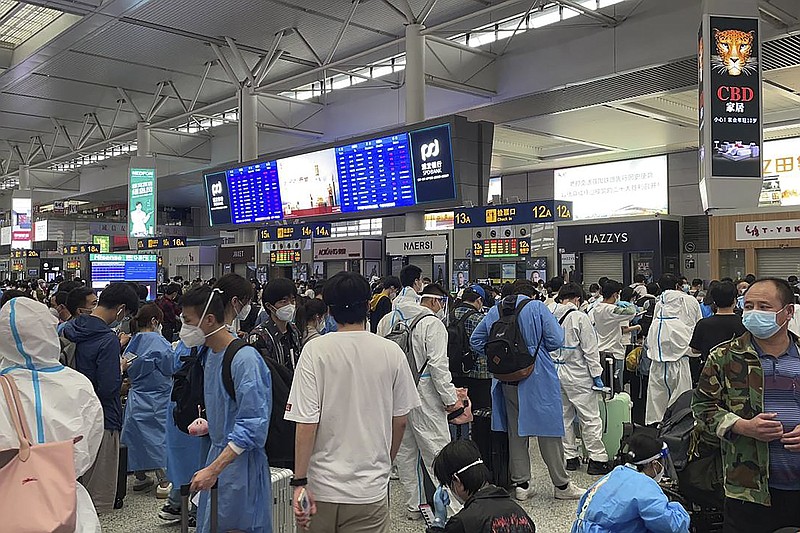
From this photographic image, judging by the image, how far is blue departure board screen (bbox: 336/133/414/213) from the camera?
13062 mm

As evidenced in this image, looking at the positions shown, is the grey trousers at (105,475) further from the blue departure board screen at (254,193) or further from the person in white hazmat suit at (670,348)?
the blue departure board screen at (254,193)

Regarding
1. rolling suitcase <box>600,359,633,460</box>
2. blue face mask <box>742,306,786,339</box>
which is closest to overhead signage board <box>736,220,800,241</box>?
rolling suitcase <box>600,359,633,460</box>

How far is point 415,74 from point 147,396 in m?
9.32

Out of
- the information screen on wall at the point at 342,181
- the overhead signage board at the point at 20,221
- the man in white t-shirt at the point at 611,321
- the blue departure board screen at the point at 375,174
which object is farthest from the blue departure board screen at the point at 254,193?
the overhead signage board at the point at 20,221

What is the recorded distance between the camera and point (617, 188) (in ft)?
74.7

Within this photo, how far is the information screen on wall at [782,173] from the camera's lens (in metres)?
19.1

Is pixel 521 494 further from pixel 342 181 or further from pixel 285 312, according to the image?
pixel 342 181

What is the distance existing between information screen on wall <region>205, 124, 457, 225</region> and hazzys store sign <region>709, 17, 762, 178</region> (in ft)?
13.8

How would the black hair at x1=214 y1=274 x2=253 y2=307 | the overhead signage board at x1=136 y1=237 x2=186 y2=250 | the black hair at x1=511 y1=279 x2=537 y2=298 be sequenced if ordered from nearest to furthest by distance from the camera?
the black hair at x1=214 y1=274 x2=253 y2=307 → the black hair at x1=511 y1=279 x2=537 y2=298 → the overhead signage board at x1=136 y1=237 x2=186 y2=250

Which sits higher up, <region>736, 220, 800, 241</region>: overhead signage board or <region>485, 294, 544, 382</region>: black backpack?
<region>736, 220, 800, 241</region>: overhead signage board

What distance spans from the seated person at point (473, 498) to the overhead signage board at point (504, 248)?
1015 centimetres

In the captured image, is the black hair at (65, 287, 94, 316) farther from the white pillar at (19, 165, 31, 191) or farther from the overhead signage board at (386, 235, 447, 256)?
the white pillar at (19, 165, 31, 191)

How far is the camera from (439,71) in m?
15.5

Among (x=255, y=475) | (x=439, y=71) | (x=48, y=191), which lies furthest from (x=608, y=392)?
(x=48, y=191)
